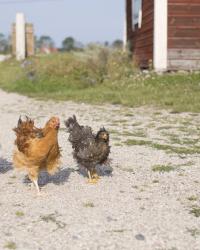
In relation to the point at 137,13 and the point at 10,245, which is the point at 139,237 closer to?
the point at 10,245

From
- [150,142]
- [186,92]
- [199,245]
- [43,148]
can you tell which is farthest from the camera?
[186,92]

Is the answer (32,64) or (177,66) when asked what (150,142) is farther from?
(32,64)

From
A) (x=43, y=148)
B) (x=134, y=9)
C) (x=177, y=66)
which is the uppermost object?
(x=134, y=9)

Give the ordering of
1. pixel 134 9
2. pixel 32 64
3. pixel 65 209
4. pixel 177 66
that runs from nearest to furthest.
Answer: pixel 65 209
pixel 177 66
pixel 134 9
pixel 32 64

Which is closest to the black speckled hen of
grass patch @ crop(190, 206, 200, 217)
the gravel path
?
the gravel path

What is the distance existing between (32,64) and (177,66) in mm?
7928

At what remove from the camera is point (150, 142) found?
363 inches

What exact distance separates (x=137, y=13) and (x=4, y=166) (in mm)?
14843

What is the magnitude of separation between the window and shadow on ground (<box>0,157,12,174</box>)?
1368 centimetres

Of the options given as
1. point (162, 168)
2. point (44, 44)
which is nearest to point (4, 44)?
point (44, 44)

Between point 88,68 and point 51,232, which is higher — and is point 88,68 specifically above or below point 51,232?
above

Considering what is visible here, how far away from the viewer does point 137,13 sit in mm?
21312

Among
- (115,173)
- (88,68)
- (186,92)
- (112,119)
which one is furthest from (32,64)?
(115,173)

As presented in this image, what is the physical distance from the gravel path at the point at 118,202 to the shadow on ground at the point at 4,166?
0.04 ft
